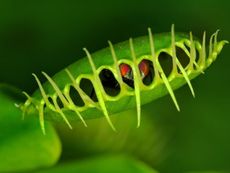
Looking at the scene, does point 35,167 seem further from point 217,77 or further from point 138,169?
point 217,77

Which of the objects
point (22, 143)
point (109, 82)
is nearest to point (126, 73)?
point (109, 82)

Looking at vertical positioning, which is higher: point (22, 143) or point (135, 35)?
point (135, 35)

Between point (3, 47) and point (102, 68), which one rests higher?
point (3, 47)

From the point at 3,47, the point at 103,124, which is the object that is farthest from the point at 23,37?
the point at 103,124

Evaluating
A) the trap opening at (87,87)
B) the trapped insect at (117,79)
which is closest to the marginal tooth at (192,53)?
the trapped insect at (117,79)

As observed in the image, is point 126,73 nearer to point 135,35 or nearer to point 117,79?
point 117,79

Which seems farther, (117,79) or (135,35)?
(135,35)
